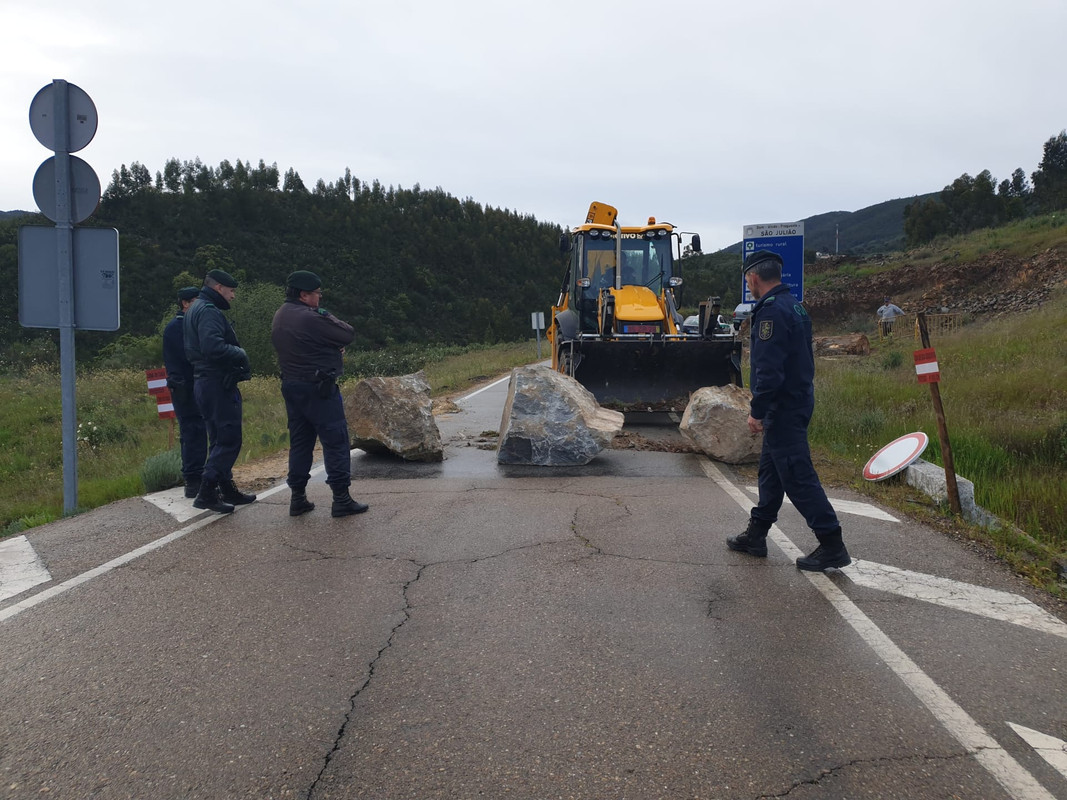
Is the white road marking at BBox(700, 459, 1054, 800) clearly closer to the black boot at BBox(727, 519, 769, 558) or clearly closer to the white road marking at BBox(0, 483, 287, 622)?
the black boot at BBox(727, 519, 769, 558)

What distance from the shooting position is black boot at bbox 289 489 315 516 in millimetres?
6301

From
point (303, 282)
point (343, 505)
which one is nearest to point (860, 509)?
point (343, 505)

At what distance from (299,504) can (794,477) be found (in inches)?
154

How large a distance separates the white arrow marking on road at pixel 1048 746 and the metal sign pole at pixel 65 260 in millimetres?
6879

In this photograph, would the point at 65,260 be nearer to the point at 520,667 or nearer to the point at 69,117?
the point at 69,117

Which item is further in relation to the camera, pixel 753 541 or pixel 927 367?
pixel 927 367

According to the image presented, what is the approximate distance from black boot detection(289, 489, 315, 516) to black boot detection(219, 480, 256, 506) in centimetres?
65

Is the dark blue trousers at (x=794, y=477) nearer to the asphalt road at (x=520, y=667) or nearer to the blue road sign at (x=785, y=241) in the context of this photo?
the asphalt road at (x=520, y=667)

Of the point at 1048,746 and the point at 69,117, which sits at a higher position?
the point at 69,117

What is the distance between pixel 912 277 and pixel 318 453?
3994 cm

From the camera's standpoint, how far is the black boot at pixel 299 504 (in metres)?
6.30

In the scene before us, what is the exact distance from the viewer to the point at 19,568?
5.06m

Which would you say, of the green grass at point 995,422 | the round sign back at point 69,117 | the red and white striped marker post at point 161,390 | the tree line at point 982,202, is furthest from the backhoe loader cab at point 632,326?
the tree line at point 982,202

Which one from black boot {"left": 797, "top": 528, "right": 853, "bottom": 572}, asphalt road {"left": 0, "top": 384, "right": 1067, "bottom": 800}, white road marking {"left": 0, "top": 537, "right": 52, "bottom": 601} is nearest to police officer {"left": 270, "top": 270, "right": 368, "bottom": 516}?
Result: asphalt road {"left": 0, "top": 384, "right": 1067, "bottom": 800}
